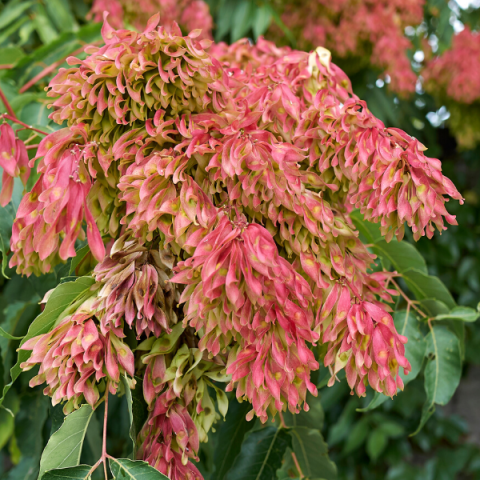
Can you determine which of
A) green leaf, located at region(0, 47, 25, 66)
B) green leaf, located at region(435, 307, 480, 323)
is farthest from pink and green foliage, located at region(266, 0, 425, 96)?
green leaf, located at region(435, 307, 480, 323)

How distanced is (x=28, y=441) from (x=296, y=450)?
42cm

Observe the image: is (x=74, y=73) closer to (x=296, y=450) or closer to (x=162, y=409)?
(x=162, y=409)

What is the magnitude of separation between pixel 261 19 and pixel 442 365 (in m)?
0.87

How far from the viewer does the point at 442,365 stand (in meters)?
0.55

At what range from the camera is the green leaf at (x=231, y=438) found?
0.56 metres

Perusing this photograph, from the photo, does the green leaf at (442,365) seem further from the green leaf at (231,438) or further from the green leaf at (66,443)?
the green leaf at (66,443)

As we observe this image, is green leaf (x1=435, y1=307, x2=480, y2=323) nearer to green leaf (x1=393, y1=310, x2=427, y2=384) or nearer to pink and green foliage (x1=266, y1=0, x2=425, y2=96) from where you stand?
green leaf (x1=393, y1=310, x2=427, y2=384)

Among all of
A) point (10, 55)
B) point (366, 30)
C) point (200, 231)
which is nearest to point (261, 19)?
point (366, 30)

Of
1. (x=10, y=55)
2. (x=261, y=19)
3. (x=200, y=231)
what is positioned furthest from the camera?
(x=261, y=19)

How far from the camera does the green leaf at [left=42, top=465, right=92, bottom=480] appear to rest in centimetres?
38

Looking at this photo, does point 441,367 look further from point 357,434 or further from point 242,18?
point 357,434

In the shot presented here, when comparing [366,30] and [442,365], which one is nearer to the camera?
[442,365]

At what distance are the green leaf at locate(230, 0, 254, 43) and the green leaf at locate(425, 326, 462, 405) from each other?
830mm

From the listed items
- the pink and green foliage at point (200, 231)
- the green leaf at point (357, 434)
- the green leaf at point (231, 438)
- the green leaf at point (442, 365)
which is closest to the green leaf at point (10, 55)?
the pink and green foliage at point (200, 231)
